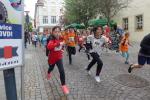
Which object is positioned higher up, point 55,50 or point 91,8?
point 91,8

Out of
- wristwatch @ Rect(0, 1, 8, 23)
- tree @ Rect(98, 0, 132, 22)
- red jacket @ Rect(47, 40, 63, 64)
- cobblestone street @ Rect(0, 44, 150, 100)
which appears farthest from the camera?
tree @ Rect(98, 0, 132, 22)

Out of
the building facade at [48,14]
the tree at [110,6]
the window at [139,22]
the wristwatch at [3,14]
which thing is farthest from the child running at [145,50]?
the building facade at [48,14]

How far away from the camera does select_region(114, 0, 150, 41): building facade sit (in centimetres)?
2964

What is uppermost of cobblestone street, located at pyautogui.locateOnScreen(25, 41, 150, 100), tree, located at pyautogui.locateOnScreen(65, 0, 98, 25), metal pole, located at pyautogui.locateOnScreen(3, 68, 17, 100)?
tree, located at pyautogui.locateOnScreen(65, 0, 98, 25)

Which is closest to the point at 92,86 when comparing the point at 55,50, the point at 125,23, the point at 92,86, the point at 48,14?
the point at 92,86

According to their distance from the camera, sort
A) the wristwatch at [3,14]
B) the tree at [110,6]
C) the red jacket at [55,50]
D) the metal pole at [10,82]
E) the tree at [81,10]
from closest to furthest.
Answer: the wristwatch at [3,14] < the metal pole at [10,82] < the red jacket at [55,50] < the tree at [110,6] < the tree at [81,10]

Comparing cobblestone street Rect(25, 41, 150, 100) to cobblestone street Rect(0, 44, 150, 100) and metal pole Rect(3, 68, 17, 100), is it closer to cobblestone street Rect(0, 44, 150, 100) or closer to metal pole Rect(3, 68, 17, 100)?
cobblestone street Rect(0, 44, 150, 100)

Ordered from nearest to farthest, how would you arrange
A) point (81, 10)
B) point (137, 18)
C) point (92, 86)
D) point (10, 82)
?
1. point (10, 82)
2. point (92, 86)
3. point (137, 18)
4. point (81, 10)

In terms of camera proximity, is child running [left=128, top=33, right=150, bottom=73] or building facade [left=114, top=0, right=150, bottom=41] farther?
building facade [left=114, top=0, right=150, bottom=41]

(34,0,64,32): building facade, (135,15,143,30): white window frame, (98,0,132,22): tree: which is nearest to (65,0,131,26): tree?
(98,0,132,22): tree

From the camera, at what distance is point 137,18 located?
32.0 m

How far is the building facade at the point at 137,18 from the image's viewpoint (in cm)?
2964

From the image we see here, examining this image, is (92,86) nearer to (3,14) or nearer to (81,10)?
(3,14)

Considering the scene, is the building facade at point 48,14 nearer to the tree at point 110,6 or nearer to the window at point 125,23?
the window at point 125,23
